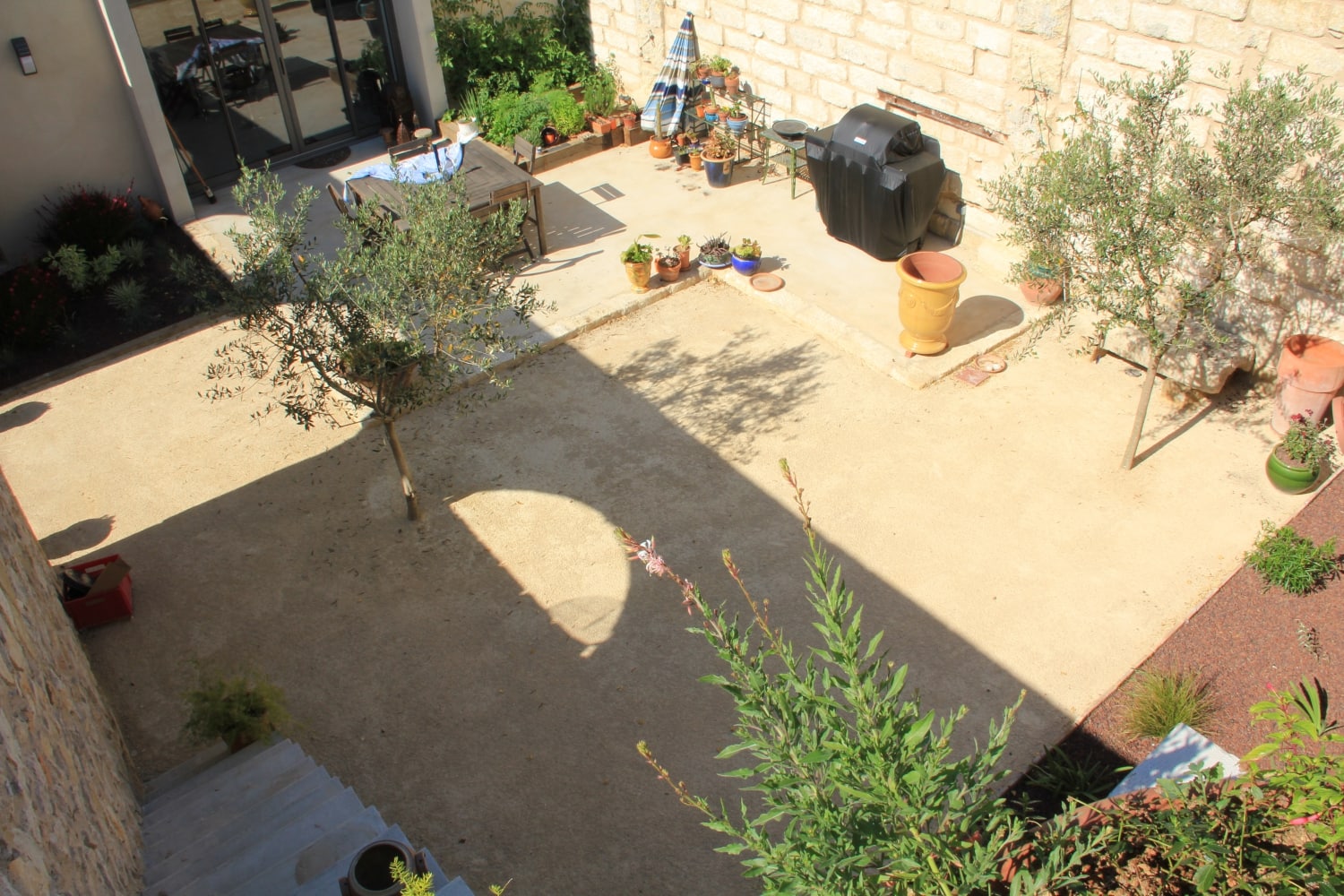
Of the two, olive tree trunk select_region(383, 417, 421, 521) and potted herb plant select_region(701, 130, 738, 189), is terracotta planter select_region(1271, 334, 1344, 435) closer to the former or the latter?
potted herb plant select_region(701, 130, 738, 189)

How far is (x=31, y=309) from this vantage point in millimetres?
9695

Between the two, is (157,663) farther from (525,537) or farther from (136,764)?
(525,537)

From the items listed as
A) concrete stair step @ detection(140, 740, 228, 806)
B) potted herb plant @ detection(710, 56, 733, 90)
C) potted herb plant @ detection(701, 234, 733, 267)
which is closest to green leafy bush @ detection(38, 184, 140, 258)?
potted herb plant @ detection(701, 234, 733, 267)

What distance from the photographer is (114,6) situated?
10.5 meters

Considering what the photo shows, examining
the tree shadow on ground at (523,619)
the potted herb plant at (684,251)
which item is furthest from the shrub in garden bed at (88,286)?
the potted herb plant at (684,251)

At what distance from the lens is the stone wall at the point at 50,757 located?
11.0 feet

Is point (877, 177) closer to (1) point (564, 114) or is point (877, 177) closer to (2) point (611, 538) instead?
(2) point (611, 538)

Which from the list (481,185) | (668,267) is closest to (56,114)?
(481,185)

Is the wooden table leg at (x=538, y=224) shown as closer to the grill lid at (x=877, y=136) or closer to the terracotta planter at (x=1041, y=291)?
the grill lid at (x=877, y=136)

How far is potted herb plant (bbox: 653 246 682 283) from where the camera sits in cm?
1023

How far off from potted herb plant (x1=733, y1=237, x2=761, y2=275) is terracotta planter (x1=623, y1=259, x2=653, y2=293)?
2.84ft

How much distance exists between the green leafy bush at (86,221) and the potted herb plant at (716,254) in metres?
6.26

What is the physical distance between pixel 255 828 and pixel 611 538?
3.18 m

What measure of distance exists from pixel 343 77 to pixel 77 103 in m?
3.28
